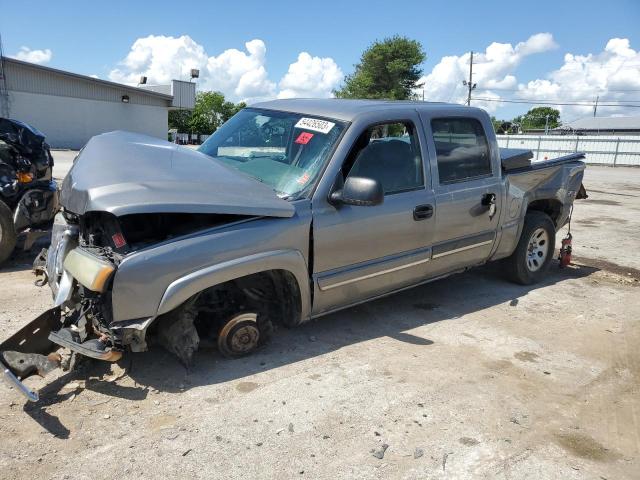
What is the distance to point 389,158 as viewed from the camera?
13.5 feet

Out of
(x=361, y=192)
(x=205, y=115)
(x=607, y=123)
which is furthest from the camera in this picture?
(x=607, y=123)

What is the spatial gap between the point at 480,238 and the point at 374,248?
139 cm

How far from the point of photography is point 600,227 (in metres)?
9.65

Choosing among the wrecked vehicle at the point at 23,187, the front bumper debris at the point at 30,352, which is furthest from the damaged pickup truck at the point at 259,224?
the wrecked vehicle at the point at 23,187

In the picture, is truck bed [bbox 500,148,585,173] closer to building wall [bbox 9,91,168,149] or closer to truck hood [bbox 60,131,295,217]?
truck hood [bbox 60,131,295,217]

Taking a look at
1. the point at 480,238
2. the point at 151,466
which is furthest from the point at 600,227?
the point at 151,466

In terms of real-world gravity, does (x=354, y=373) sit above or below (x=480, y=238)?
below

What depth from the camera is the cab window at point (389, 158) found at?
3.88m

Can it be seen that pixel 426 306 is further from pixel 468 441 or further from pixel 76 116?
pixel 76 116

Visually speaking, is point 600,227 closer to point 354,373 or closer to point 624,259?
point 624,259

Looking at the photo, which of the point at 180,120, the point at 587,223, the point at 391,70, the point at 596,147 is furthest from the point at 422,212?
the point at 180,120

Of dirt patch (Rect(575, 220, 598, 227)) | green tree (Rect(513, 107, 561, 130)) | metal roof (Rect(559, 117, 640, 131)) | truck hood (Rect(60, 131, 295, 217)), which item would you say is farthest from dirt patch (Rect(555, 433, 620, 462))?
green tree (Rect(513, 107, 561, 130))

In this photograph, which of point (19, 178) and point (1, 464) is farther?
point (19, 178)

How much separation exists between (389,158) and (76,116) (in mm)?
35985
